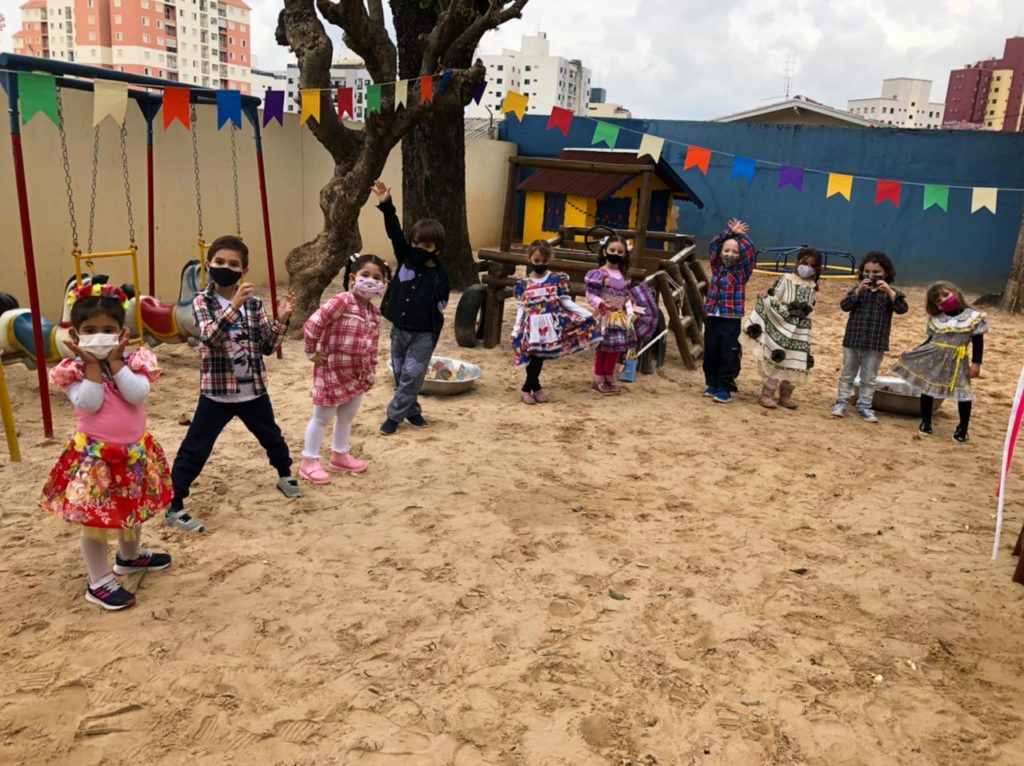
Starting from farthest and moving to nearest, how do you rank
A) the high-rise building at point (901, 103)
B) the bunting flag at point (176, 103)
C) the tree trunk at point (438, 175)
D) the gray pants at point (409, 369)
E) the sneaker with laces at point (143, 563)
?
the high-rise building at point (901, 103)
the tree trunk at point (438, 175)
the bunting flag at point (176, 103)
the gray pants at point (409, 369)
the sneaker with laces at point (143, 563)

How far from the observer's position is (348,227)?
815cm

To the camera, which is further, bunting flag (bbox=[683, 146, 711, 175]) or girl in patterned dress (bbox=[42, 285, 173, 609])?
bunting flag (bbox=[683, 146, 711, 175])

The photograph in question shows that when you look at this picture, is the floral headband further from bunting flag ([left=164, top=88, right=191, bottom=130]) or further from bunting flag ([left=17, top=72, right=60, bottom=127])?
bunting flag ([left=164, top=88, right=191, bottom=130])

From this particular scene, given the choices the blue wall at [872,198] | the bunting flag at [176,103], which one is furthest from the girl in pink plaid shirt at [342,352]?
the blue wall at [872,198]

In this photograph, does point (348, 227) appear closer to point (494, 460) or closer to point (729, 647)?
point (494, 460)

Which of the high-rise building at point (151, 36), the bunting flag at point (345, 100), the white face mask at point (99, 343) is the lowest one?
the white face mask at point (99, 343)

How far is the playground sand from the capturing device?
2.71m

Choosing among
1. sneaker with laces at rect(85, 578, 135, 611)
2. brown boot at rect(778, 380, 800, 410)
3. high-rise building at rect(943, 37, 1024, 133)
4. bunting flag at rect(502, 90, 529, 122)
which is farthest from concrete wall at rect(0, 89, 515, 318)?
high-rise building at rect(943, 37, 1024, 133)

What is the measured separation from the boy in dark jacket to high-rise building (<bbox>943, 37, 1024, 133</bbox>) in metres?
40.9

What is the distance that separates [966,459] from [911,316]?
6428 mm

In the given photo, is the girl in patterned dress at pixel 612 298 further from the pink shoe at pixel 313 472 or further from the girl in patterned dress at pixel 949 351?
the pink shoe at pixel 313 472

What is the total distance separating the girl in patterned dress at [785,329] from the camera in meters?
6.55

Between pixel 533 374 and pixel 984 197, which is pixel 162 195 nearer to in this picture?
pixel 533 374

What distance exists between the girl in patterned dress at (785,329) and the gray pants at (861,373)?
0.31m
